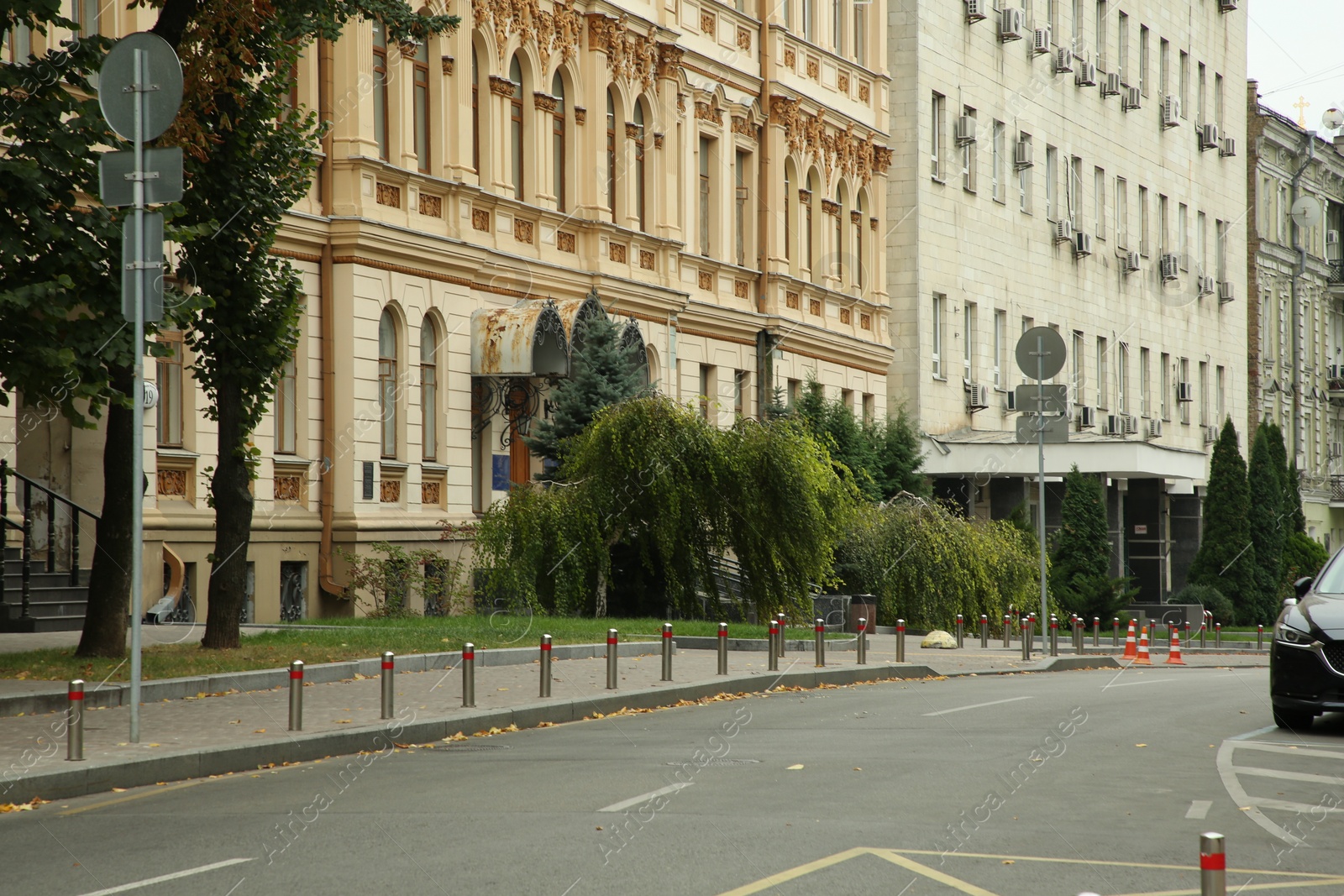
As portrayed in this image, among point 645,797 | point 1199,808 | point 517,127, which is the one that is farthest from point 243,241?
point 517,127

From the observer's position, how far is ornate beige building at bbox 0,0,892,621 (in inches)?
1041

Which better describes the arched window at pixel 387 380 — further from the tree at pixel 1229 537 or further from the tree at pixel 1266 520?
the tree at pixel 1266 520

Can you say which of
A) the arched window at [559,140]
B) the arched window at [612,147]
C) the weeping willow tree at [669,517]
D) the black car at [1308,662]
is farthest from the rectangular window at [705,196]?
the black car at [1308,662]

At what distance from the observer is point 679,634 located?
2494 cm

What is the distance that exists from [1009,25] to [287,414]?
30.1 meters

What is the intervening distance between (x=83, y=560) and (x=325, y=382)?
5.20 metres

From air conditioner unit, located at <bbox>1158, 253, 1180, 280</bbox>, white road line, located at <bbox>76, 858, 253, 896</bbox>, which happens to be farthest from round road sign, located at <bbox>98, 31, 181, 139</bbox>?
air conditioner unit, located at <bbox>1158, 253, 1180, 280</bbox>

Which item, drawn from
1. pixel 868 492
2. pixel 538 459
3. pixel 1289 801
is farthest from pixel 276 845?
pixel 868 492

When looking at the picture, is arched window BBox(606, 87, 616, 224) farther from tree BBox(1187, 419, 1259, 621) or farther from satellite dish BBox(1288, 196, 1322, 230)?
satellite dish BBox(1288, 196, 1322, 230)

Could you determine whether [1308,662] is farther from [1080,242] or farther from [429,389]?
[1080,242]

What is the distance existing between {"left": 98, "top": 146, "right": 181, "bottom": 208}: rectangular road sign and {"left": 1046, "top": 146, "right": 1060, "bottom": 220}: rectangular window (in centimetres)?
4330

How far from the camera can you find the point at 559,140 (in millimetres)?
32938

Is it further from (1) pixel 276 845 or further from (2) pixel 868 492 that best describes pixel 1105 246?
(1) pixel 276 845

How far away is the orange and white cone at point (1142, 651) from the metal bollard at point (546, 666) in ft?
47.7
